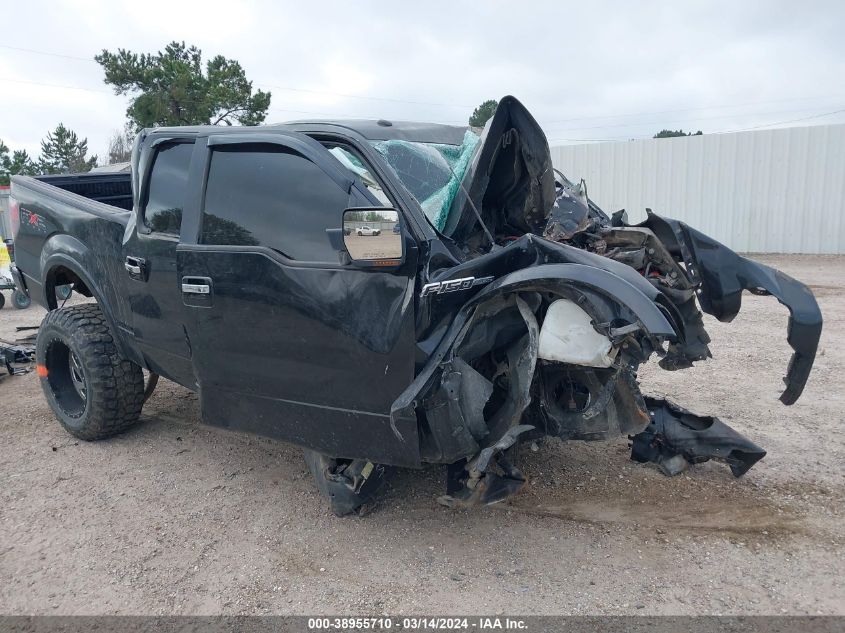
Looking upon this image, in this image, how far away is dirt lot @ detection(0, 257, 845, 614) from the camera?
2953 millimetres

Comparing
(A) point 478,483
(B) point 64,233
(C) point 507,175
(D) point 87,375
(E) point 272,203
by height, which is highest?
(C) point 507,175

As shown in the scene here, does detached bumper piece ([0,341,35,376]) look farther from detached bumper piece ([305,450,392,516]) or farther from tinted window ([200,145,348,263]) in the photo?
detached bumper piece ([305,450,392,516])

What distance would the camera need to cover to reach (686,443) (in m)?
3.94

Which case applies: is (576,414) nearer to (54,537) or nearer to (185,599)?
(185,599)

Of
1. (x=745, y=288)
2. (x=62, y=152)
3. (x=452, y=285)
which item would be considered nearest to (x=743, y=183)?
(x=745, y=288)

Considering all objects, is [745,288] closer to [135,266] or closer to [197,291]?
[197,291]

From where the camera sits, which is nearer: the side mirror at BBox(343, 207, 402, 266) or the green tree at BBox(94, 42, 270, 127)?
the side mirror at BBox(343, 207, 402, 266)

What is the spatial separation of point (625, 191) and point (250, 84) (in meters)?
18.3

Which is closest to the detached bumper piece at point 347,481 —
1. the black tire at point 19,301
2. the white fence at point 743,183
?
the black tire at point 19,301

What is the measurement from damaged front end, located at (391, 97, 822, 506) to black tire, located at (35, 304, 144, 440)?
2582 mm

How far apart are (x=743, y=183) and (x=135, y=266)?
15816 mm

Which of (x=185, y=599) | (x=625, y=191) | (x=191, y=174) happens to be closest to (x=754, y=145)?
(x=625, y=191)

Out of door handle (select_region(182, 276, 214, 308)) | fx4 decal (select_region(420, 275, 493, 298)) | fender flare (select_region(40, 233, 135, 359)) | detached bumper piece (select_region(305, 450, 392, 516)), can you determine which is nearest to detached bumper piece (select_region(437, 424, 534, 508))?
detached bumper piece (select_region(305, 450, 392, 516))

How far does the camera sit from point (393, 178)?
3236 mm
